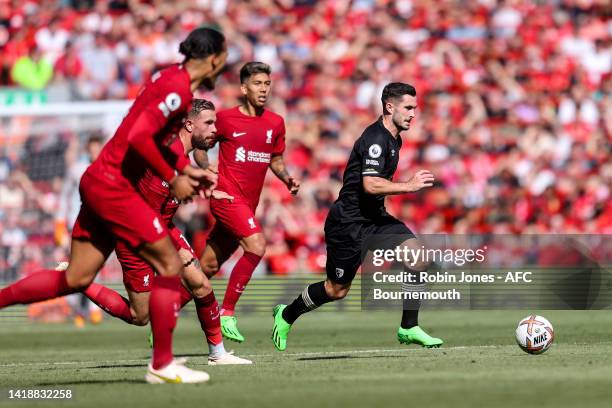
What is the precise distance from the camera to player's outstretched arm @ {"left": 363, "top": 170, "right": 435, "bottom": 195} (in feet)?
39.6

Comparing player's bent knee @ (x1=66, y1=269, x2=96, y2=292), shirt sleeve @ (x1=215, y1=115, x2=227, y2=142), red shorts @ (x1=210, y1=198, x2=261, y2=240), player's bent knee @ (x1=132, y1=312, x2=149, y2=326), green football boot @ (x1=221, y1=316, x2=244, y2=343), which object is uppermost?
shirt sleeve @ (x1=215, y1=115, x2=227, y2=142)

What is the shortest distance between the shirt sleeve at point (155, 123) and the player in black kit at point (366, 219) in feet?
12.4

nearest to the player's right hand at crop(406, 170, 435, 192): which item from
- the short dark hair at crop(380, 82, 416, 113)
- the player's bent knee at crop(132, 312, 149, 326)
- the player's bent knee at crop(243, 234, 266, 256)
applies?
the short dark hair at crop(380, 82, 416, 113)

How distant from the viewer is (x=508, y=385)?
9109 mm

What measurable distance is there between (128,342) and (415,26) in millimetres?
13142

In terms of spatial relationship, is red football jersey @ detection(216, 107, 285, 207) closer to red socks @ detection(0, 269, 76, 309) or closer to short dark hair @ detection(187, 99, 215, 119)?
short dark hair @ detection(187, 99, 215, 119)

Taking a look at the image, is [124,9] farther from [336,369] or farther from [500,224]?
[336,369]

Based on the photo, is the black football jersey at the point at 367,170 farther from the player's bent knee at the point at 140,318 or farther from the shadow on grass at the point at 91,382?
the shadow on grass at the point at 91,382

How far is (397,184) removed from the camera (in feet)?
40.6

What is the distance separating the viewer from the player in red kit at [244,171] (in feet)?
46.5

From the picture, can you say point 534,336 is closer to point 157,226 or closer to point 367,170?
point 367,170

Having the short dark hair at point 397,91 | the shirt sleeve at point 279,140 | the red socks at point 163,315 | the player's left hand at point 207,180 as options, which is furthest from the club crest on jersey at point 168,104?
the shirt sleeve at point 279,140

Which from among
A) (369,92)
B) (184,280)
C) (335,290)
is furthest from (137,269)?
(369,92)

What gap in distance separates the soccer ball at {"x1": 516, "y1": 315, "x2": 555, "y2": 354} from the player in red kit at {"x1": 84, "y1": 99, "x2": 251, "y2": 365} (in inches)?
106
